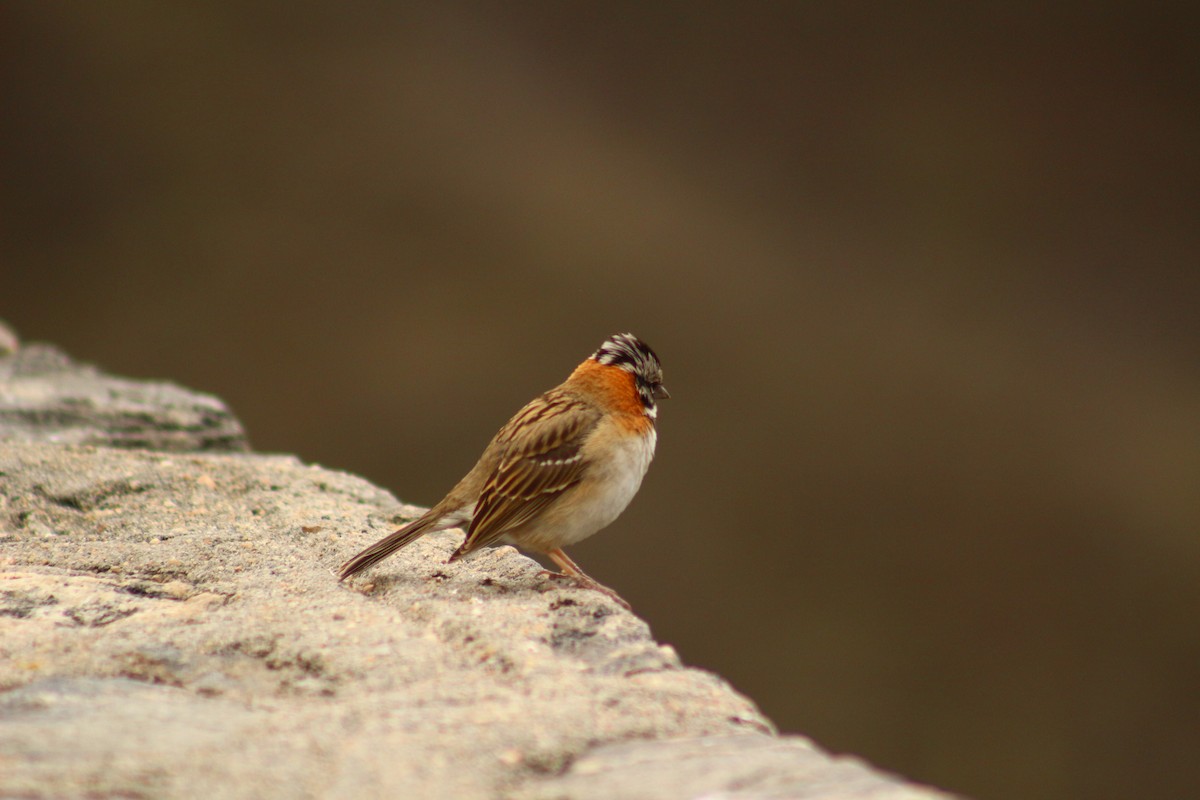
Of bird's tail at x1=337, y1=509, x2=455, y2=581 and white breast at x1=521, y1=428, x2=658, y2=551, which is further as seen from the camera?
white breast at x1=521, y1=428, x2=658, y2=551

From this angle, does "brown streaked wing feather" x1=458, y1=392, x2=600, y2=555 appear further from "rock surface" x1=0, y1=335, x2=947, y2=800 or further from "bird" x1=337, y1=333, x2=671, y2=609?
"rock surface" x1=0, y1=335, x2=947, y2=800

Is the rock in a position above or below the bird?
below

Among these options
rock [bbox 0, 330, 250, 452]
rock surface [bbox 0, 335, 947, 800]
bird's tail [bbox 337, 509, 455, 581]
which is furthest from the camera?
rock [bbox 0, 330, 250, 452]

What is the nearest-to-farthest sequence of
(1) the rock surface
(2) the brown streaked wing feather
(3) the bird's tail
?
1. (1) the rock surface
2. (3) the bird's tail
3. (2) the brown streaked wing feather

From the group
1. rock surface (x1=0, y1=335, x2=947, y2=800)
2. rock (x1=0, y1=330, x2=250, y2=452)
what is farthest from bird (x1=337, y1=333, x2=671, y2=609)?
rock (x1=0, y1=330, x2=250, y2=452)

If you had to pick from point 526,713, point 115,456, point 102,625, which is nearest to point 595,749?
point 526,713

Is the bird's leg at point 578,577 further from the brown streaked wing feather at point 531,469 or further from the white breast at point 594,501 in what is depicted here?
the brown streaked wing feather at point 531,469

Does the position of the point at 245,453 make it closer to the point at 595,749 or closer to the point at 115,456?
the point at 115,456
